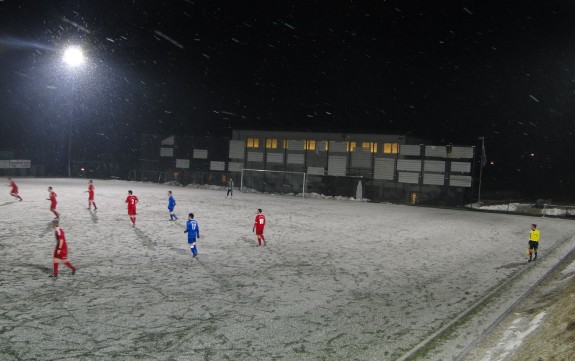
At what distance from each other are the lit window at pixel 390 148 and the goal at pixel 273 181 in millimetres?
9109

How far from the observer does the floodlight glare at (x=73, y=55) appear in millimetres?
44625

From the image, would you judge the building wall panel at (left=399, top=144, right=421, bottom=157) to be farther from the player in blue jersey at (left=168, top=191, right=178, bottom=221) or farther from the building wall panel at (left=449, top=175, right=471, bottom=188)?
the player in blue jersey at (left=168, top=191, right=178, bottom=221)

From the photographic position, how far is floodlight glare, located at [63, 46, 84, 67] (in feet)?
146

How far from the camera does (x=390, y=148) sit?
45844mm

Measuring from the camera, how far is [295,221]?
26.6 meters

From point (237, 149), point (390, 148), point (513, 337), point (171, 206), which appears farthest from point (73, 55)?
point (513, 337)

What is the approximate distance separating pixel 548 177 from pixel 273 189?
169 ft

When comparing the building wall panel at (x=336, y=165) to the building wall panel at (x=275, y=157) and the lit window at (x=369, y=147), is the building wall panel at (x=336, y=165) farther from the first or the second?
the building wall panel at (x=275, y=157)

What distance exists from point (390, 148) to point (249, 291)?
1440 inches

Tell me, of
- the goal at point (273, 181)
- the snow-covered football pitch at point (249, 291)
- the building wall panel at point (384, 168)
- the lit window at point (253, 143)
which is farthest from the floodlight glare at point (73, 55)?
the building wall panel at point (384, 168)

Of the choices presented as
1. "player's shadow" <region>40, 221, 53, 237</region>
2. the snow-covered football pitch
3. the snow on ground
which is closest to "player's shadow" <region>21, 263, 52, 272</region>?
the snow-covered football pitch

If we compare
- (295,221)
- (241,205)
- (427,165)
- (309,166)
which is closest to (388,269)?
(295,221)

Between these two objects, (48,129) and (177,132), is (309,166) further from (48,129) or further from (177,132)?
(48,129)

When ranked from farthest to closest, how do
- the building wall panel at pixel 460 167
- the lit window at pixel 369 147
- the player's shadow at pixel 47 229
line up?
the lit window at pixel 369 147
the building wall panel at pixel 460 167
the player's shadow at pixel 47 229
